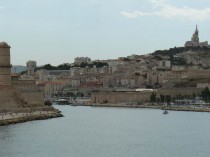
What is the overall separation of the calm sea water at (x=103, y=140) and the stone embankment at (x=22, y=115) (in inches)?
24.9

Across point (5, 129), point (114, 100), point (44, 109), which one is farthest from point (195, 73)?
point (5, 129)

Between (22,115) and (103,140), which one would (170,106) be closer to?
(22,115)

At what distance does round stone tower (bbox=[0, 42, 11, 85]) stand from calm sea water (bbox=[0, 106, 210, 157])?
4584 mm

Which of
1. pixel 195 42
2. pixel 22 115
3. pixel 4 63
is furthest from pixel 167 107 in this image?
pixel 195 42

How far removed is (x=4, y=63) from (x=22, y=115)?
3662mm

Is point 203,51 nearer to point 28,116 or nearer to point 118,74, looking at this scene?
point 118,74

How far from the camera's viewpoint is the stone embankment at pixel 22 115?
34594 mm

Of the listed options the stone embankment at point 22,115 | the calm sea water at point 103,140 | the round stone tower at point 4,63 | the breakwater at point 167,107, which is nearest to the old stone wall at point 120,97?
the breakwater at point 167,107

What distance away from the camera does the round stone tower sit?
40.1m

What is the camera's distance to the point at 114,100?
7988 cm

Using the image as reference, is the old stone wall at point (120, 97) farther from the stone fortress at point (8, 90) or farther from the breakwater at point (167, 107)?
the stone fortress at point (8, 90)

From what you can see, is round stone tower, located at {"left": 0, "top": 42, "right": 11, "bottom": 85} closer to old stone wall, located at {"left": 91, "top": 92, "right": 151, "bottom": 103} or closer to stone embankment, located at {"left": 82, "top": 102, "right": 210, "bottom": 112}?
stone embankment, located at {"left": 82, "top": 102, "right": 210, "bottom": 112}

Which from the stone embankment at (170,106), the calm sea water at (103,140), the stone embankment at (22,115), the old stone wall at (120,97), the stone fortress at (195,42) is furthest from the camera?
the stone fortress at (195,42)

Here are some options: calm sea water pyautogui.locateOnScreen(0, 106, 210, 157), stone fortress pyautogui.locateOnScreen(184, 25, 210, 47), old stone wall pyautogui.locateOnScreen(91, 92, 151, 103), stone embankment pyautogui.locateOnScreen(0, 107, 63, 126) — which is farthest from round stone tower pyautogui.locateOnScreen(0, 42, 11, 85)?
stone fortress pyautogui.locateOnScreen(184, 25, 210, 47)
